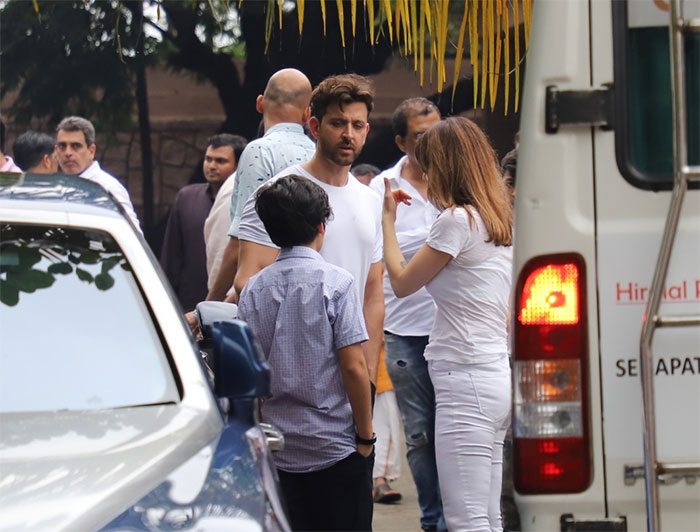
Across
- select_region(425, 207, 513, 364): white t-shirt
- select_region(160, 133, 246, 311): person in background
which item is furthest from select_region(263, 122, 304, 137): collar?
select_region(160, 133, 246, 311): person in background

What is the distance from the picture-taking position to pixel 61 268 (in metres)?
3.54

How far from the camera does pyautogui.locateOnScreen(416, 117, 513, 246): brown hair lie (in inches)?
186

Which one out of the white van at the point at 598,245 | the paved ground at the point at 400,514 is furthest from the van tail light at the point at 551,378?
the paved ground at the point at 400,514

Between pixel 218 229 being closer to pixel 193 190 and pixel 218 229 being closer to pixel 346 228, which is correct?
pixel 193 190

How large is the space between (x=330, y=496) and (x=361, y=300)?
2.79ft

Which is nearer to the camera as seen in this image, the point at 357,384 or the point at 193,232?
the point at 357,384

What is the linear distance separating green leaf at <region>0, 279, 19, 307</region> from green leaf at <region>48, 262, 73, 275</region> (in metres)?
0.13

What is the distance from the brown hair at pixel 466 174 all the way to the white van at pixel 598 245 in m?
1.51

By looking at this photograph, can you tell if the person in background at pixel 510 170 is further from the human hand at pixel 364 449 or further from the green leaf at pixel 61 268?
the green leaf at pixel 61 268

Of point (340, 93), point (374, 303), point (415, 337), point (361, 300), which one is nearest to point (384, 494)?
point (415, 337)

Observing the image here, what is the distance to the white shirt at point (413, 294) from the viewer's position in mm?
6012

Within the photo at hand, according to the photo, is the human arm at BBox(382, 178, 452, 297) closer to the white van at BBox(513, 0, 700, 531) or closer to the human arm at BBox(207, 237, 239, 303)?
the human arm at BBox(207, 237, 239, 303)

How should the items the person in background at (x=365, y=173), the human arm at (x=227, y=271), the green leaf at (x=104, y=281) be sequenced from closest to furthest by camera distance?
1. the green leaf at (x=104, y=281)
2. the human arm at (x=227, y=271)
3. the person in background at (x=365, y=173)

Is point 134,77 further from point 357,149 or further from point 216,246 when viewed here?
point 357,149
